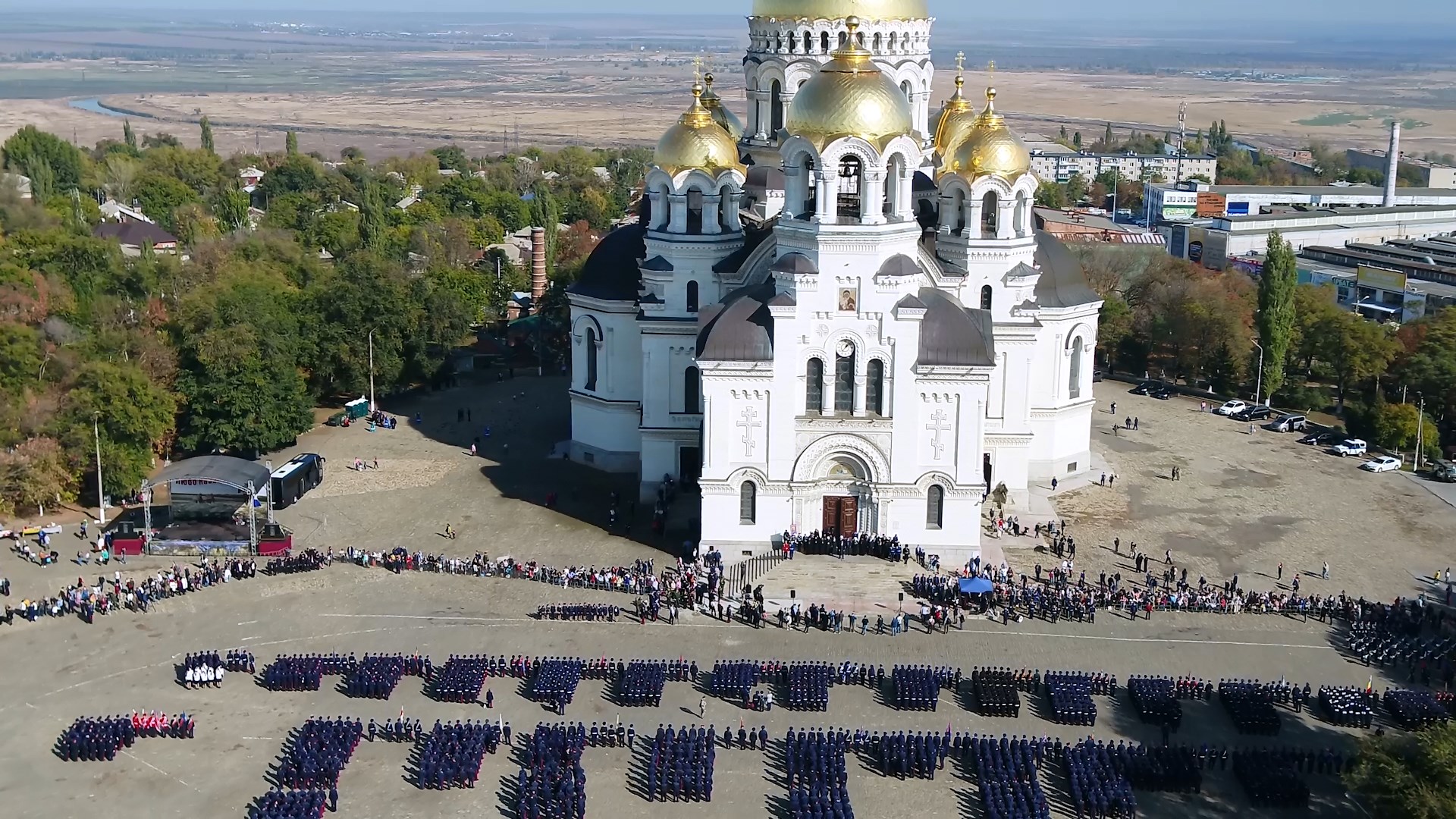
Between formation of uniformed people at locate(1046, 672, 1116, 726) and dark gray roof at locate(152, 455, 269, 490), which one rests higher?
dark gray roof at locate(152, 455, 269, 490)

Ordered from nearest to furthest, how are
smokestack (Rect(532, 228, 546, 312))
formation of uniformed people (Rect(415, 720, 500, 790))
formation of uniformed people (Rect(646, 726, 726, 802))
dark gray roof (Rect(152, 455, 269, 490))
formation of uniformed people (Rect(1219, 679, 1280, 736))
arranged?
formation of uniformed people (Rect(646, 726, 726, 802))
formation of uniformed people (Rect(415, 720, 500, 790))
formation of uniformed people (Rect(1219, 679, 1280, 736))
dark gray roof (Rect(152, 455, 269, 490))
smokestack (Rect(532, 228, 546, 312))

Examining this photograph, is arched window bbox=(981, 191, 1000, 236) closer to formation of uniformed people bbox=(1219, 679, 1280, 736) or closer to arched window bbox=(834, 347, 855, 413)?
arched window bbox=(834, 347, 855, 413)

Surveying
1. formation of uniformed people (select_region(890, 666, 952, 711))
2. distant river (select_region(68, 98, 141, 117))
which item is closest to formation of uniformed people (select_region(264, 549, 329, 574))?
formation of uniformed people (select_region(890, 666, 952, 711))

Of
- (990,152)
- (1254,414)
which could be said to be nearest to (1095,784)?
(990,152)

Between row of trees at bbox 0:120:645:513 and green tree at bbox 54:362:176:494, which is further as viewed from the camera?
row of trees at bbox 0:120:645:513

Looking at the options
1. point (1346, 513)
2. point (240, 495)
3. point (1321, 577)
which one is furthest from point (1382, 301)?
point (240, 495)

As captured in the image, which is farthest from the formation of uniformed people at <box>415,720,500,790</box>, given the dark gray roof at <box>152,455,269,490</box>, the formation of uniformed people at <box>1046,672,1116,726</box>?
the dark gray roof at <box>152,455,269,490</box>

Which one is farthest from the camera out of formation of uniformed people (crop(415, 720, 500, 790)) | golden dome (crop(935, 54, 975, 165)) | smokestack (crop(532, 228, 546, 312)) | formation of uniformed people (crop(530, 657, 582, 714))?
smokestack (crop(532, 228, 546, 312))

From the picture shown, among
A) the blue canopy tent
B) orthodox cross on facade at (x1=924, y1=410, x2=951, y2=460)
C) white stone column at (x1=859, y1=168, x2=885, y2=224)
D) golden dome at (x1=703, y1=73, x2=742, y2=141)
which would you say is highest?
golden dome at (x1=703, y1=73, x2=742, y2=141)
